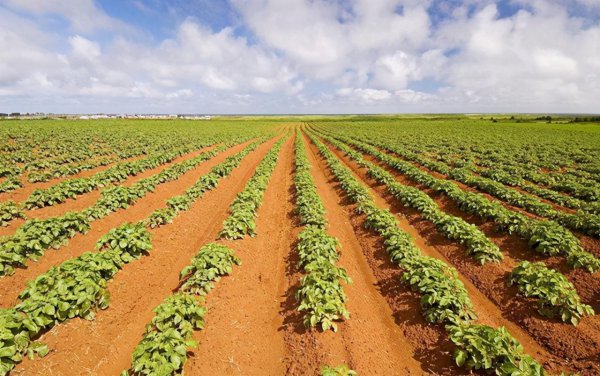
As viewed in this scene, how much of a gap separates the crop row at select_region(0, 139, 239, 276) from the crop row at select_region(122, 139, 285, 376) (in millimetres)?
4880

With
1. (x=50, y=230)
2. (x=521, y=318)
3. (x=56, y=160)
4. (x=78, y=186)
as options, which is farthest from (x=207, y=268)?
(x=56, y=160)

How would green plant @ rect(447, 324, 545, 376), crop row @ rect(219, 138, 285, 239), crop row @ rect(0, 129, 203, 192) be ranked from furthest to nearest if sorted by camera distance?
crop row @ rect(0, 129, 203, 192)
crop row @ rect(219, 138, 285, 239)
green plant @ rect(447, 324, 545, 376)

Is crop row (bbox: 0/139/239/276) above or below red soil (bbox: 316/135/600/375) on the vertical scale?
above

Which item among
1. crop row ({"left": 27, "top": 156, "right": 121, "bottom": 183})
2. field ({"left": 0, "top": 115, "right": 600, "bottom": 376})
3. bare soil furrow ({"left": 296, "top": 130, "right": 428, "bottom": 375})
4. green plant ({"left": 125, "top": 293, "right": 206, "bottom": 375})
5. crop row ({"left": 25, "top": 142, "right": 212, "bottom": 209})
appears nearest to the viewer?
green plant ({"left": 125, "top": 293, "right": 206, "bottom": 375})

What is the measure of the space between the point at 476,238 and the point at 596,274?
3.04m

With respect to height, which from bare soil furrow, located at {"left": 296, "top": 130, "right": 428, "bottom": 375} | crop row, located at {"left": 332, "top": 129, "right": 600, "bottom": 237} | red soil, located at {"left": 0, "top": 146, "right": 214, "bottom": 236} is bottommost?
bare soil furrow, located at {"left": 296, "top": 130, "right": 428, "bottom": 375}

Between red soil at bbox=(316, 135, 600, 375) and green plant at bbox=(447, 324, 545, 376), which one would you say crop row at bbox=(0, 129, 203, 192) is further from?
red soil at bbox=(316, 135, 600, 375)

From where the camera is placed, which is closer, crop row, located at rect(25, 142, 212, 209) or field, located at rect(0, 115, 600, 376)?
field, located at rect(0, 115, 600, 376)

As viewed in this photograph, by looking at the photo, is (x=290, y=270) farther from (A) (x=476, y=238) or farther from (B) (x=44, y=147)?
(B) (x=44, y=147)

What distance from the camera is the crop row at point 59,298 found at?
221 inches

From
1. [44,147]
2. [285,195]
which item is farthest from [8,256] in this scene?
[44,147]

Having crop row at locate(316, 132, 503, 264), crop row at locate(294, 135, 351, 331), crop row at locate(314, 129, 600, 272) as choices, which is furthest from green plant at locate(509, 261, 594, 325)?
crop row at locate(294, 135, 351, 331)

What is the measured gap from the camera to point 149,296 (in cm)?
830

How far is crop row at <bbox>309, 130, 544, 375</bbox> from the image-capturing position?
17.1ft
